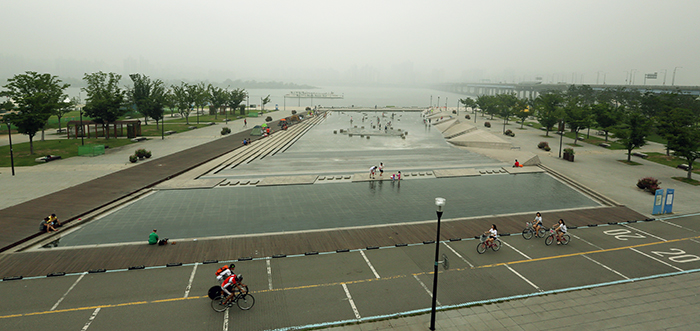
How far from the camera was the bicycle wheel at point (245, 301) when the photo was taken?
1235cm

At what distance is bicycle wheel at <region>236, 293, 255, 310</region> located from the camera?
12352 millimetres

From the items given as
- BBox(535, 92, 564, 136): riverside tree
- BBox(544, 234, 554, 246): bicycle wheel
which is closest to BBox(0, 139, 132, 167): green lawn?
BBox(544, 234, 554, 246): bicycle wheel

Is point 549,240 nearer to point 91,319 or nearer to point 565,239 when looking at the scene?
point 565,239

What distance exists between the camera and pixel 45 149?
129ft

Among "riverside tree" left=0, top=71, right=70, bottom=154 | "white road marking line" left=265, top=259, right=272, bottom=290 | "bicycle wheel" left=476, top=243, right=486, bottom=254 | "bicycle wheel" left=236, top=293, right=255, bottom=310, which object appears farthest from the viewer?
"riverside tree" left=0, top=71, right=70, bottom=154

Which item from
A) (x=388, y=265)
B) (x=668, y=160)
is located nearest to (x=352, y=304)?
(x=388, y=265)

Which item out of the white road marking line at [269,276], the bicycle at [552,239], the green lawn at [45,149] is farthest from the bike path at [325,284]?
the green lawn at [45,149]

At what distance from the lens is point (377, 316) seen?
12.1m

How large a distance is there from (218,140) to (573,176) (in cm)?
4292

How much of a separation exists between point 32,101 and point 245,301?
132 feet

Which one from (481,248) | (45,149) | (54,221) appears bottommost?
(481,248)

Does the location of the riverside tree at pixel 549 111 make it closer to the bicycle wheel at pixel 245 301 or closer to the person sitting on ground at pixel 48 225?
the bicycle wheel at pixel 245 301

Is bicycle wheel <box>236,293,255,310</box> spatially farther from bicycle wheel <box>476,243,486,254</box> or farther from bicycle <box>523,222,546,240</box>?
bicycle <box>523,222,546,240</box>

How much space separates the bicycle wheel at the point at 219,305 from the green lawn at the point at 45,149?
33.1 m
